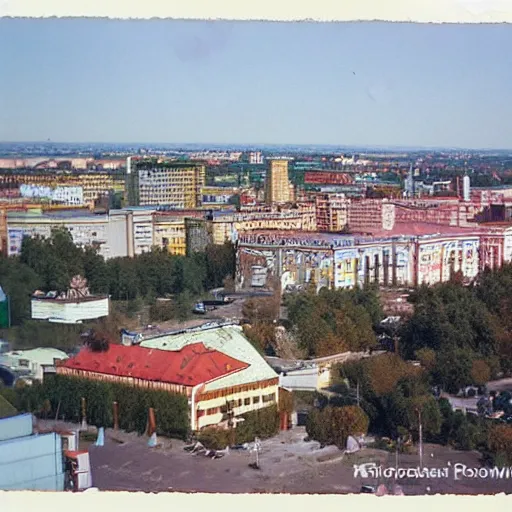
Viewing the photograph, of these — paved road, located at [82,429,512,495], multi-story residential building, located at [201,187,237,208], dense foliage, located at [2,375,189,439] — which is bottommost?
paved road, located at [82,429,512,495]

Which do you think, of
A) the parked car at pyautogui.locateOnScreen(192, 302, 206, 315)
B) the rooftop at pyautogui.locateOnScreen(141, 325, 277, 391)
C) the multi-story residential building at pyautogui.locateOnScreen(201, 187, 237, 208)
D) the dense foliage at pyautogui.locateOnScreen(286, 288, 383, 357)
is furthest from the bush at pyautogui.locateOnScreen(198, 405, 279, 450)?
the multi-story residential building at pyautogui.locateOnScreen(201, 187, 237, 208)

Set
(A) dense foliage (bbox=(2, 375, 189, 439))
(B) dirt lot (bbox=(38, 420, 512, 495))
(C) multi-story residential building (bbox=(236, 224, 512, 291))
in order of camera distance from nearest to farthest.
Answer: (B) dirt lot (bbox=(38, 420, 512, 495)) → (A) dense foliage (bbox=(2, 375, 189, 439)) → (C) multi-story residential building (bbox=(236, 224, 512, 291))

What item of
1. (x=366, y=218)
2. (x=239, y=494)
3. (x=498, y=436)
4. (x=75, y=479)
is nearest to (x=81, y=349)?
(x=75, y=479)

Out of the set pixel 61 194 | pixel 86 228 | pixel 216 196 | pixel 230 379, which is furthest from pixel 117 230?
pixel 230 379

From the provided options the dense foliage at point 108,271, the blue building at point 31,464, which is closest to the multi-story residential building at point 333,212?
the dense foliage at point 108,271

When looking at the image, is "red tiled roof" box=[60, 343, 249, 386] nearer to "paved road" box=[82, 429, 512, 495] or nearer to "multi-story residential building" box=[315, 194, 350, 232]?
"paved road" box=[82, 429, 512, 495]

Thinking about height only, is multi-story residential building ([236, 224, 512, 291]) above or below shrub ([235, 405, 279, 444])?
above

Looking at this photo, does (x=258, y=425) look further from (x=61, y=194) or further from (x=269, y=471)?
(x=61, y=194)
